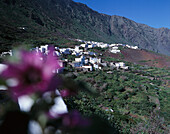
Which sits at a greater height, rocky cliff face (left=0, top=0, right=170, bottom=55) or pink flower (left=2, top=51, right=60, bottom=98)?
rocky cliff face (left=0, top=0, right=170, bottom=55)

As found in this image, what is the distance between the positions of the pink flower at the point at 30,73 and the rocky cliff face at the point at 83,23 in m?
40.3

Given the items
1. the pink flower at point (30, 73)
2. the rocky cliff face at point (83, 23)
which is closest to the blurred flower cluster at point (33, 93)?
the pink flower at point (30, 73)

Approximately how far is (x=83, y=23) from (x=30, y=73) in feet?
220

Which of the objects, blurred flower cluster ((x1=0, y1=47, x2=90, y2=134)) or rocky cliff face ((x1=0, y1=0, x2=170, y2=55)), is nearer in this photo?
blurred flower cluster ((x1=0, y1=47, x2=90, y2=134))

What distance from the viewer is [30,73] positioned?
280 millimetres

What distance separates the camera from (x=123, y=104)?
1070cm

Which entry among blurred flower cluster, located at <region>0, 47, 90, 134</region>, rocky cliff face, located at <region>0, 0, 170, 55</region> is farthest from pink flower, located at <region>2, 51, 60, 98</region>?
rocky cliff face, located at <region>0, 0, 170, 55</region>

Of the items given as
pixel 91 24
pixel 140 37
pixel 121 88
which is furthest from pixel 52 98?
pixel 140 37

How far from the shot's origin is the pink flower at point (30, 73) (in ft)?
0.87

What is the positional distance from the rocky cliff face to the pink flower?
40288 mm

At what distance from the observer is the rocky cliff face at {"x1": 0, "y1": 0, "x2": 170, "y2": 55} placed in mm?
41094

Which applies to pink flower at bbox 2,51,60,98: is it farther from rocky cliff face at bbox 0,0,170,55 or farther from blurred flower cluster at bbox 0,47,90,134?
rocky cliff face at bbox 0,0,170,55

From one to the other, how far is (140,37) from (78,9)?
35.9 m

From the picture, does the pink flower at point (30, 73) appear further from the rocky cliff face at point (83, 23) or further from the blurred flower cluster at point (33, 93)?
the rocky cliff face at point (83, 23)
